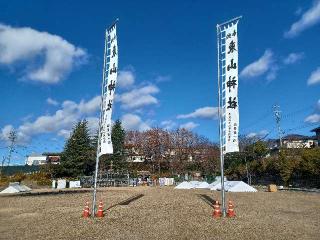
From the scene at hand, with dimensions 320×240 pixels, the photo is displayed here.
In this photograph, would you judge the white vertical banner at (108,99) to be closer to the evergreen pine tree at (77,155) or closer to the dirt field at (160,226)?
the dirt field at (160,226)

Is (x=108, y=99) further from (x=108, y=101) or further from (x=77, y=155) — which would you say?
(x=77, y=155)

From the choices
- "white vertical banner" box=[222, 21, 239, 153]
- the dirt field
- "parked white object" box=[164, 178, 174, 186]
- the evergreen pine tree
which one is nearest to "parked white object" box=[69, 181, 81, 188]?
the evergreen pine tree

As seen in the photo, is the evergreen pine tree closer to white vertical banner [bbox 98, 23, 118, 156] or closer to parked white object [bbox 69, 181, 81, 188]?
parked white object [bbox 69, 181, 81, 188]

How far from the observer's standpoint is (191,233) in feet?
46.3

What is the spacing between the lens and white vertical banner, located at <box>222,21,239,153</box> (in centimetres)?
1936

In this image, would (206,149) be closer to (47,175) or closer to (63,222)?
(47,175)

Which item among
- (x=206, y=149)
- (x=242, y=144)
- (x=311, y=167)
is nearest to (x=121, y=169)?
(x=206, y=149)

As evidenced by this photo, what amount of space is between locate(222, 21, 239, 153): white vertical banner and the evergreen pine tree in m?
61.2

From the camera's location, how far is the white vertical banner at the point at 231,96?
63.5 feet

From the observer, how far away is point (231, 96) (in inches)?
766

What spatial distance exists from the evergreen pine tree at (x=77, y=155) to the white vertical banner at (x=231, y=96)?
61239 mm

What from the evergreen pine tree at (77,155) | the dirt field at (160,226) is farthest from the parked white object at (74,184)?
the dirt field at (160,226)

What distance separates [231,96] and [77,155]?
62204 mm

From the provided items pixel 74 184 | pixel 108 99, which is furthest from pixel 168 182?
pixel 108 99
